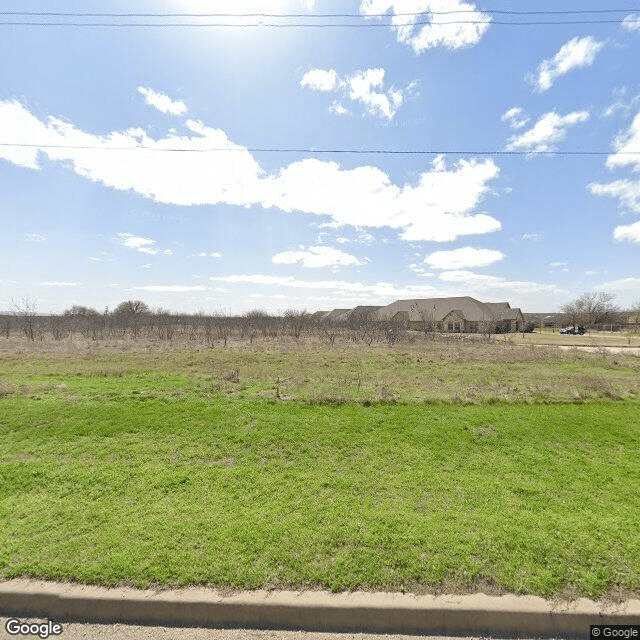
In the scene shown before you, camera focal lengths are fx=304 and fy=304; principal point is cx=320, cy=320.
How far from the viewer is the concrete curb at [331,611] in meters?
2.44

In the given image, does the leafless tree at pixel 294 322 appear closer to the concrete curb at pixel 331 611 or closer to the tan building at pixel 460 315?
the tan building at pixel 460 315

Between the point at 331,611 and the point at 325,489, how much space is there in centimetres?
165

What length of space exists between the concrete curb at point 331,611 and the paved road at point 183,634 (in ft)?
0.14

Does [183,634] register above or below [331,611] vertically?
below

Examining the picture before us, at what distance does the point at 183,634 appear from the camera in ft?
7.89

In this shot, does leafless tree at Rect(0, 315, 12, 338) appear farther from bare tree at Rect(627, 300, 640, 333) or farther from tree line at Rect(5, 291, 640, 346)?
bare tree at Rect(627, 300, 640, 333)

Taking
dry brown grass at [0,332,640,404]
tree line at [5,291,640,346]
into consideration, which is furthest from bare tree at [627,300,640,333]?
dry brown grass at [0,332,640,404]

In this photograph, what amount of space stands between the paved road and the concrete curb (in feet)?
0.14

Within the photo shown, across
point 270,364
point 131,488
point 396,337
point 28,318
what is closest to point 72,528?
point 131,488

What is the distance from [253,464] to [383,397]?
3.77m

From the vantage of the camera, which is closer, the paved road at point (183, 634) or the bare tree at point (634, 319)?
the paved road at point (183, 634)

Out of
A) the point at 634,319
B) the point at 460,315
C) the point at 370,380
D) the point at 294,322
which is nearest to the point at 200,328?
the point at 294,322

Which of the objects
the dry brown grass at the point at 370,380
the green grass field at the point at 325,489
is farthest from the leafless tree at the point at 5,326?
the green grass field at the point at 325,489

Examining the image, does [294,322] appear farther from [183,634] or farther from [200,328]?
[183,634]
